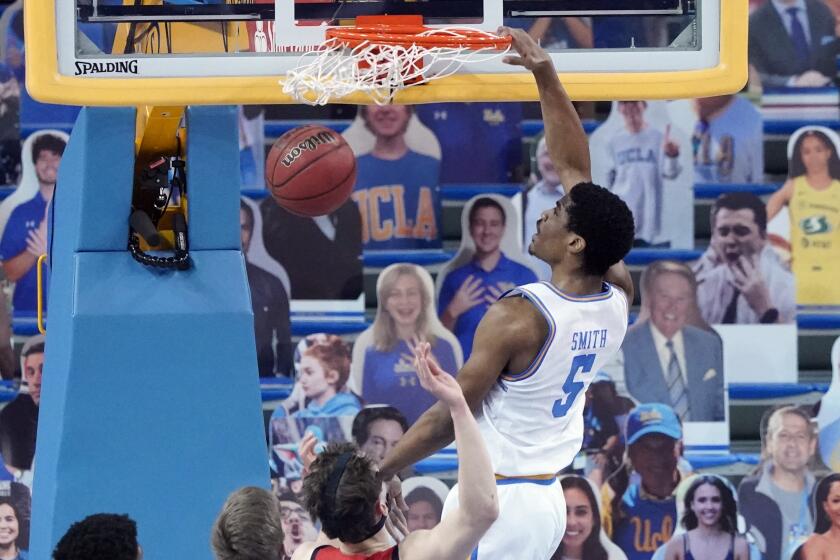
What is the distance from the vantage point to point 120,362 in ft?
12.9

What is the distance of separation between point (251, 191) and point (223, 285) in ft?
10.6

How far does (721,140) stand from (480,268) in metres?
1.60

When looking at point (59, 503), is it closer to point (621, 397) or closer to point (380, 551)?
point (380, 551)

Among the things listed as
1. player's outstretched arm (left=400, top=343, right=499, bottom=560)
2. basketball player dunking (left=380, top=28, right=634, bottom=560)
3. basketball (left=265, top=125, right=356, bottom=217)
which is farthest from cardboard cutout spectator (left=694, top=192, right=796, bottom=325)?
player's outstretched arm (left=400, top=343, right=499, bottom=560)

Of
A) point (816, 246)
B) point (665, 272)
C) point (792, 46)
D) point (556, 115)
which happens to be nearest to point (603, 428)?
point (665, 272)

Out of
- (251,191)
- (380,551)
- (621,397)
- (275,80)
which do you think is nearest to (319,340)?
(251,191)

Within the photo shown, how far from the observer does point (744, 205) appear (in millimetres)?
7324

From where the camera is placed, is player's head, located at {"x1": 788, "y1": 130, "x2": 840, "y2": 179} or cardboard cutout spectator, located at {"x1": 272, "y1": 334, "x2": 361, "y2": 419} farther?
player's head, located at {"x1": 788, "y1": 130, "x2": 840, "y2": 179}

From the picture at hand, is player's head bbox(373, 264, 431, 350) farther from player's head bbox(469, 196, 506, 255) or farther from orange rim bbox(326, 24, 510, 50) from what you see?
orange rim bbox(326, 24, 510, 50)

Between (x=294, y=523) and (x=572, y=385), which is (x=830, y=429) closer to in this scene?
(x=294, y=523)

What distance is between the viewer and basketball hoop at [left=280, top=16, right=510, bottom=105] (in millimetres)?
3611

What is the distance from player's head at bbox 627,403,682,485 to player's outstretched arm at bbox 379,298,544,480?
3.85 metres

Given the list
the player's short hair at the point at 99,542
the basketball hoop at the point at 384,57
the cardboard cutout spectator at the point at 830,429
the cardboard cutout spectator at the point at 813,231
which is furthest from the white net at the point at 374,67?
the cardboard cutout spectator at the point at 830,429

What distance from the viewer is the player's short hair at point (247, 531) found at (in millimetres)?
2748
